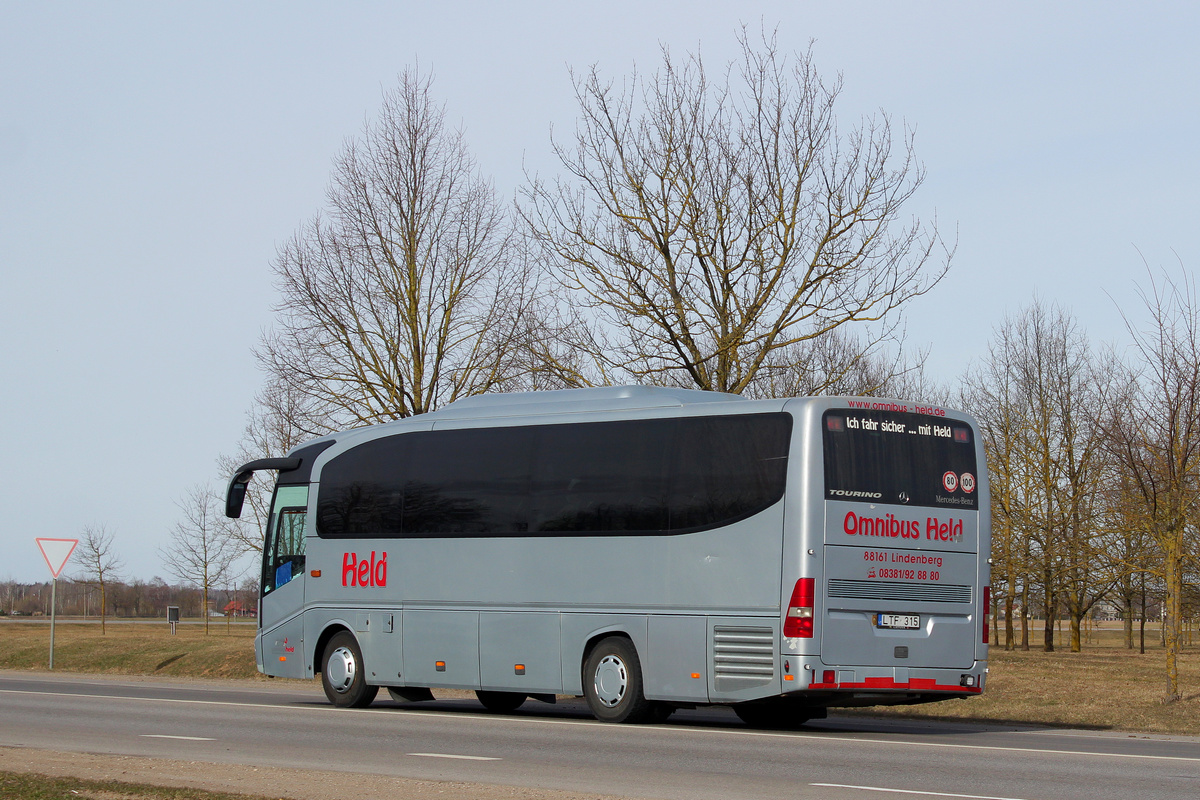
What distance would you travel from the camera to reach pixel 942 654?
47.5ft

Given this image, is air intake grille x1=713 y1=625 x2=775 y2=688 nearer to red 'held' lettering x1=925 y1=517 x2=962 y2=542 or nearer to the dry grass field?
red 'held' lettering x1=925 y1=517 x2=962 y2=542

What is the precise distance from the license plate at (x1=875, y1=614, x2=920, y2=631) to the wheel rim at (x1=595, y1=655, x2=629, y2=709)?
2974 millimetres

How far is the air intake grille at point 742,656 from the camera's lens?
45.6ft

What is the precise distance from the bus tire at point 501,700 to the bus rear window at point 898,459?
20.7ft

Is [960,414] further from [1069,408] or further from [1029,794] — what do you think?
[1069,408]

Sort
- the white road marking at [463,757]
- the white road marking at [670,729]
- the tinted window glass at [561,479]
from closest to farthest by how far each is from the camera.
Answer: the white road marking at [463,757] < the white road marking at [670,729] < the tinted window glass at [561,479]

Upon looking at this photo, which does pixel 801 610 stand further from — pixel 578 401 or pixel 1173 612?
pixel 1173 612

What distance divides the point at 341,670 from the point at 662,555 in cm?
569

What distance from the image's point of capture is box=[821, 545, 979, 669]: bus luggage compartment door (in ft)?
45.4

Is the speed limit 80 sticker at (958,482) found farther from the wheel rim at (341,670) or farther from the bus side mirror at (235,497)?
the bus side mirror at (235,497)

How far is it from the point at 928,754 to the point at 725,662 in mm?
2905

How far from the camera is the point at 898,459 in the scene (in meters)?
14.4

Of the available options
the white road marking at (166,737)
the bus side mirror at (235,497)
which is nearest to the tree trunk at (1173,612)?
the white road marking at (166,737)

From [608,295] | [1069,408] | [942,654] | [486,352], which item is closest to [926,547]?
[942,654]
